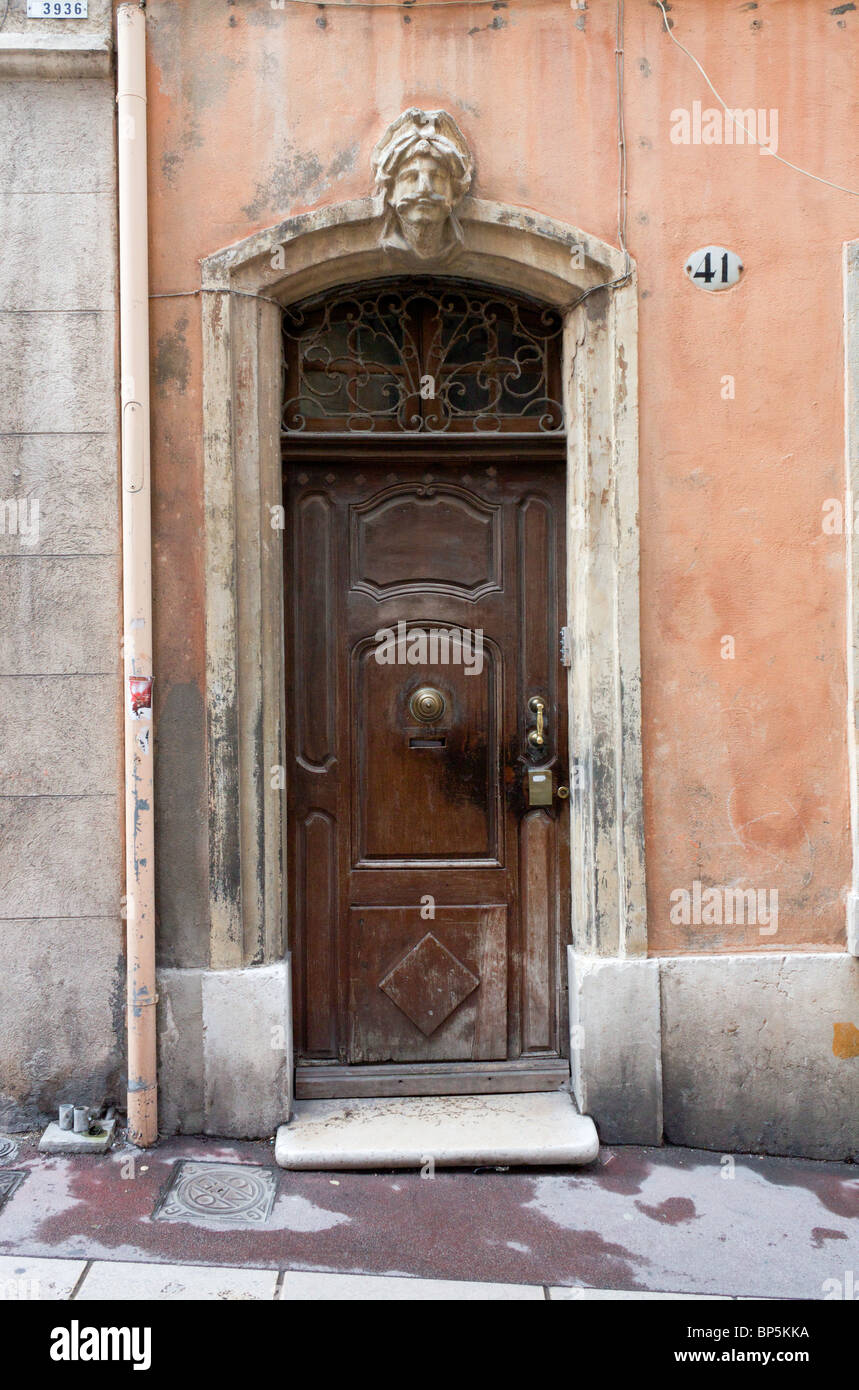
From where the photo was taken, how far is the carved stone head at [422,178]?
3676 mm

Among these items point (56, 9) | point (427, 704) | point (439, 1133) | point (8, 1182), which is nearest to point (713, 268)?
point (427, 704)

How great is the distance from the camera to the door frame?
3797 millimetres

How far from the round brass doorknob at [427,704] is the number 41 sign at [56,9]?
291cm

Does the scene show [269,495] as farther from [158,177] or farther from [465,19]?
[465,19]

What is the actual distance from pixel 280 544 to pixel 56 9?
2.19 metres

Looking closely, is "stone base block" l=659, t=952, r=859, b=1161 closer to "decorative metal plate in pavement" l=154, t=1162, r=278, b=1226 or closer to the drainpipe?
"decorative metal plate in pavement" l=154, t=1162, r=278, b=1226

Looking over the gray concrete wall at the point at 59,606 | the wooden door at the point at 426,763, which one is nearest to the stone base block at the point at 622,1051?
the wooden door at the point at 426,763

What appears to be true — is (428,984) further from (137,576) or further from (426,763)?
(137,576)

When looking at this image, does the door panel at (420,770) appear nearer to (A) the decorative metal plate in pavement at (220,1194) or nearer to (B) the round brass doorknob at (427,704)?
(B) the round brass doorknob at (427,704)

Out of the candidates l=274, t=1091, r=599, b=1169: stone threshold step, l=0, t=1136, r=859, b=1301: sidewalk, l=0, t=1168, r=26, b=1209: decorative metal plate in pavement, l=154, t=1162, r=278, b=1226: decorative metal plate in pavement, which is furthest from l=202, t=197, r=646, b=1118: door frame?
l=0, t=1168, r=26, b=1209: decorative metal plate in pavement

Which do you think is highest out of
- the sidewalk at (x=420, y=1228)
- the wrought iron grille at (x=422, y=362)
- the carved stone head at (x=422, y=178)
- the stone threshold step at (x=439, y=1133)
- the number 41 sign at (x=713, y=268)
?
the carved stone head at (x=422, y=178)
